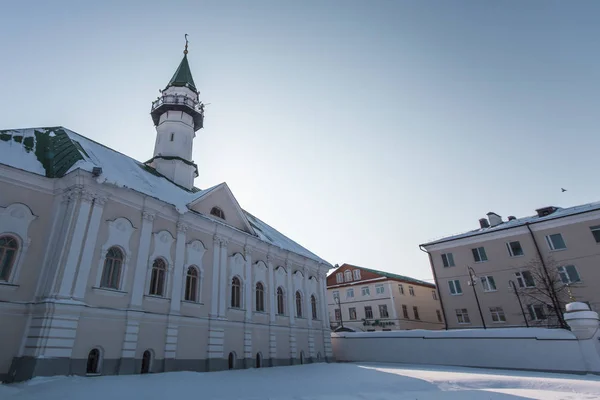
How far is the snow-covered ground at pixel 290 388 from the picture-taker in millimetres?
10289

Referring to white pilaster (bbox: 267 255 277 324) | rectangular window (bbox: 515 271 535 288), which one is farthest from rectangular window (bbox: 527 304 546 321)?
white pilaster (bbox: 267 255 277 324)

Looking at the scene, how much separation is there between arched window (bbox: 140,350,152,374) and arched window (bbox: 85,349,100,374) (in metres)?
2.06

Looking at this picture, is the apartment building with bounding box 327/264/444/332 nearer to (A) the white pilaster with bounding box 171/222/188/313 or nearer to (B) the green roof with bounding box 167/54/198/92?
(A) the white pilaster with bounding box 171/222/188/313

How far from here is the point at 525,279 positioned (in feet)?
92.9

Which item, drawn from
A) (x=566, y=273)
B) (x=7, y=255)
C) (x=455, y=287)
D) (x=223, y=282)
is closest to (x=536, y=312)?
(x=566, y=273)

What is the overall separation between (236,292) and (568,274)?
2573 centimetres

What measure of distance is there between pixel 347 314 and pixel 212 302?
2881cm

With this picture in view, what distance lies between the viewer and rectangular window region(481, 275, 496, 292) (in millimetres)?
29609

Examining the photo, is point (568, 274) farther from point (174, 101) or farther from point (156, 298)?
point (174, 101)

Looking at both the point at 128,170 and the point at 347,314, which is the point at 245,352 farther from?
the point at 347,314

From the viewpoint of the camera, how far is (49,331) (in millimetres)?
12156

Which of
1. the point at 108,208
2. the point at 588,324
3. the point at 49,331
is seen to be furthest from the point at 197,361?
the point at 588,324

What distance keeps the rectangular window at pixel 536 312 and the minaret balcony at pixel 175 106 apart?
31647 mm

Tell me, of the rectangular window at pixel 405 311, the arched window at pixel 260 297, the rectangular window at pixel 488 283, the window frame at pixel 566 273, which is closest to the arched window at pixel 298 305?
the arched window at pixel 260 297
